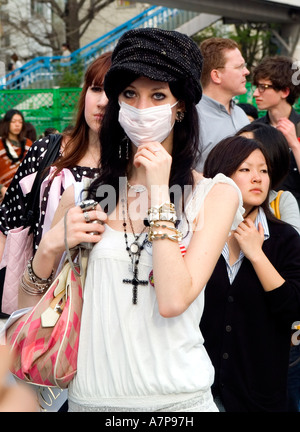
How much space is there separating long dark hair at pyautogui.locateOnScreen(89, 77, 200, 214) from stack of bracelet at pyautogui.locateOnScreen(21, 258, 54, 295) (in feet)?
1.03

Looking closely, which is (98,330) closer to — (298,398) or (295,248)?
(295,248)

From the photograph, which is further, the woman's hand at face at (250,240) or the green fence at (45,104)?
the green fence at (45,104)

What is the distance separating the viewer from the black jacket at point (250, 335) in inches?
116

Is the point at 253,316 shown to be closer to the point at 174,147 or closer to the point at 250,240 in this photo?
the point at 250,240

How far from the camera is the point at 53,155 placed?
352 cm

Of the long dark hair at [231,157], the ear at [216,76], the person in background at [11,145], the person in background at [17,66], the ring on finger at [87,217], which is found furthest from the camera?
the person in background at [17,66]

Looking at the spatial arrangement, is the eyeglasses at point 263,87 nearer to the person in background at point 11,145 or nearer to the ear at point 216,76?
the ear at point 216,76

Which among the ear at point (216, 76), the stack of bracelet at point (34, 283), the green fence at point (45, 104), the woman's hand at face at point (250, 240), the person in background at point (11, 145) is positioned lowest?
the green fence at point (45, 104)

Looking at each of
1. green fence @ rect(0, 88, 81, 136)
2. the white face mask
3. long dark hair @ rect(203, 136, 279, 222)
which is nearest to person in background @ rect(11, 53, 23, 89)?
green fence @ rect(0, 88, 81, 136)

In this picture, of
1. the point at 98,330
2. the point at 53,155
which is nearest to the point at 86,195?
the point at 98,330

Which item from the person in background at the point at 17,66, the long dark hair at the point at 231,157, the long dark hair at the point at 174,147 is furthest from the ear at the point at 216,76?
the person in background at the point at 17,66

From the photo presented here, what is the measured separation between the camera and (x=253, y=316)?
301 cm

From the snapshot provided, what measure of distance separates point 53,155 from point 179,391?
1691 mm

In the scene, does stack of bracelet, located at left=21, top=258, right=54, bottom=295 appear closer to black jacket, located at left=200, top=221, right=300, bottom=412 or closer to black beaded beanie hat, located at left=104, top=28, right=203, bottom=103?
black beaded beanie hat, located at left=104, top=28, right=203, bottom=103
